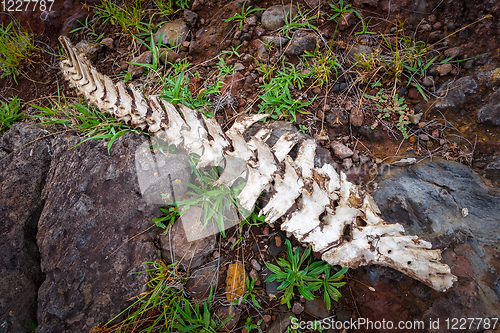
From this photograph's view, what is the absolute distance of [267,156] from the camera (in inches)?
82.2

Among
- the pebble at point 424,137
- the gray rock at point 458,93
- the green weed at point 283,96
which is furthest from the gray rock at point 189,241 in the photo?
the gray rock at point 458,93

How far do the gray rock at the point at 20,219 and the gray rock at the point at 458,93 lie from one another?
3.70 m

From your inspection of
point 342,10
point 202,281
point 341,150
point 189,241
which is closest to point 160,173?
point 189,241

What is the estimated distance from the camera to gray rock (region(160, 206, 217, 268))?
7.01 feet

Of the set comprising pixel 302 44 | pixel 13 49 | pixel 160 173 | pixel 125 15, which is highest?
pixel 13 49

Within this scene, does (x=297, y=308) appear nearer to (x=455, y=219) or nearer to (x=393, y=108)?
(x=455, y=219)

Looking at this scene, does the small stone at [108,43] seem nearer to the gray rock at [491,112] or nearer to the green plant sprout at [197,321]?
the green plant sprout at [197,321]

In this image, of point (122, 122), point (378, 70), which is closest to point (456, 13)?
point (378, 70)

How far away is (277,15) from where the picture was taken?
2867mm

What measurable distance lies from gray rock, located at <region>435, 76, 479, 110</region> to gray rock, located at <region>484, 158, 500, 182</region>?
1.85ft

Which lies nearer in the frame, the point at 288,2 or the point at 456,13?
the point at 456,13

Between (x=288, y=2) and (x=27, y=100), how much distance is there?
11.4 ft

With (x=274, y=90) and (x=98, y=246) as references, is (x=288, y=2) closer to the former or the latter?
(x=274, y=90)

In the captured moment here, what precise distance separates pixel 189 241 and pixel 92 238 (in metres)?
0.75
